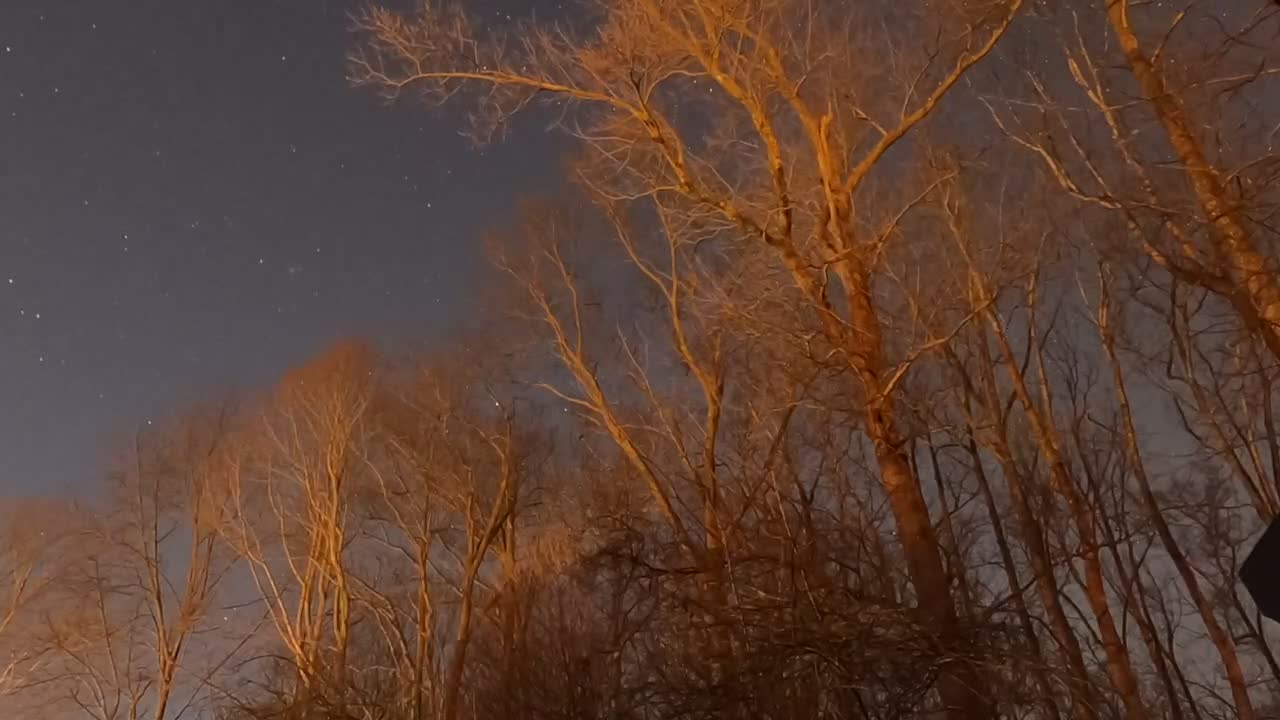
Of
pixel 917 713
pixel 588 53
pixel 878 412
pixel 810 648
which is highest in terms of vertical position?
pixel 588 53

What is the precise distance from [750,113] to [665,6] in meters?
1.07

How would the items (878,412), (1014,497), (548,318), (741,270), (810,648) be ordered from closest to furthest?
(810,648)
(878,412)
(741,270)
(1014,497)
(548,318)

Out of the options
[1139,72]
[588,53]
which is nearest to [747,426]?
[588,53]

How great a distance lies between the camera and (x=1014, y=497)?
11172 mm

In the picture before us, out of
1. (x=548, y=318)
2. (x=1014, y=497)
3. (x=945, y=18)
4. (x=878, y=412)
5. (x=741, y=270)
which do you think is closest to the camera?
(x=878, y=412)

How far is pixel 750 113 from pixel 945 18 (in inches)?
63.0

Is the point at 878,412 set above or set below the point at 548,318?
below

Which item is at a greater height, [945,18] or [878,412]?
[945,18]

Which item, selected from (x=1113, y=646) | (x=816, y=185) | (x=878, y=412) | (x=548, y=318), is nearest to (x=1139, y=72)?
(x=816, y=185)

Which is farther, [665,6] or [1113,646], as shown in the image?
[1113,646]

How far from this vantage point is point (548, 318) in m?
12.7

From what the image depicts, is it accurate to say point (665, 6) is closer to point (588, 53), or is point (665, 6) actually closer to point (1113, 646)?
point (588, 53)

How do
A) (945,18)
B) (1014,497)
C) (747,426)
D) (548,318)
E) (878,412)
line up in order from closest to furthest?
(878,412), (945,18), (747,426), (1014,497), (548,318)

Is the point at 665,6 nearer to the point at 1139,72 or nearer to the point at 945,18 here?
the point at 945,18
